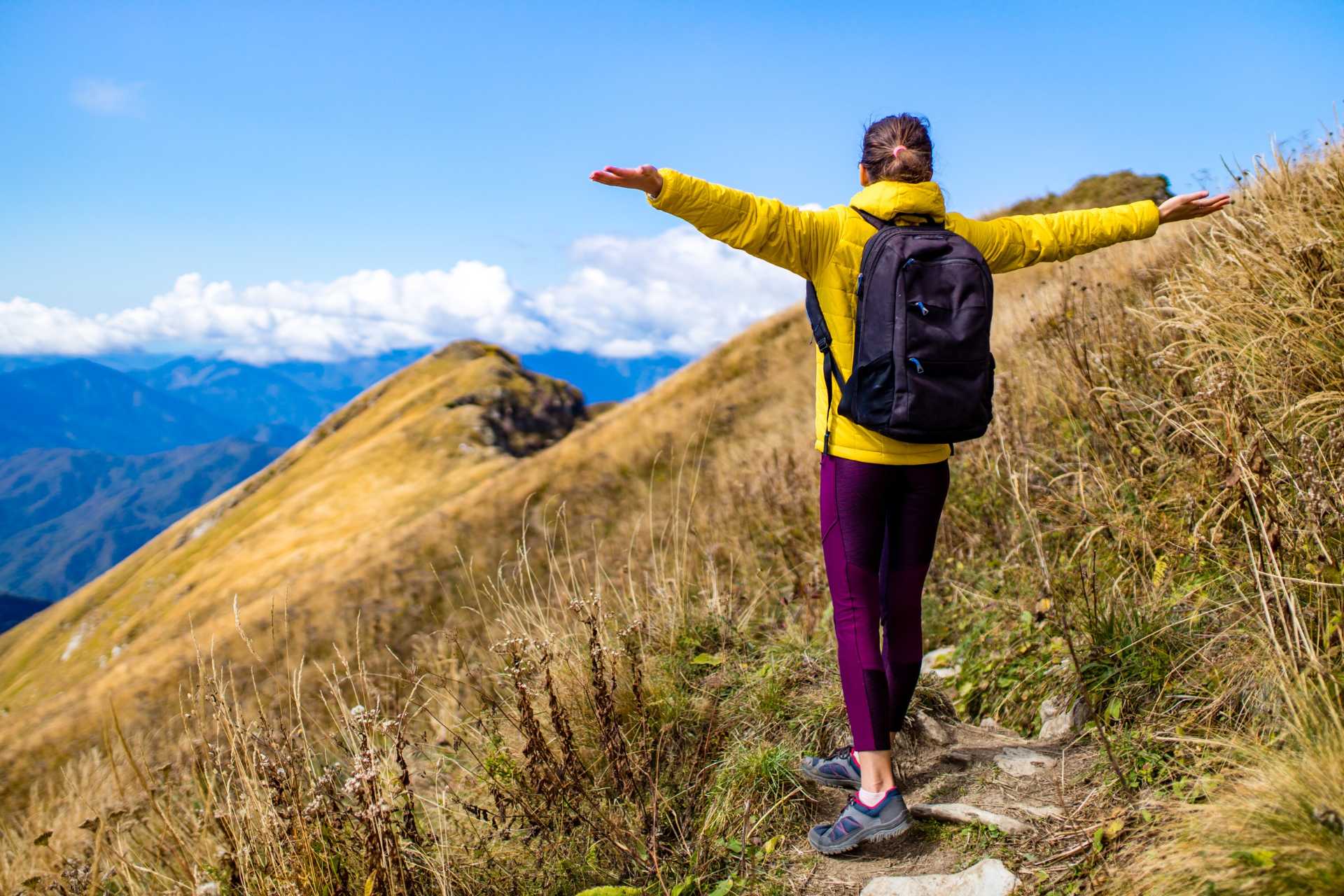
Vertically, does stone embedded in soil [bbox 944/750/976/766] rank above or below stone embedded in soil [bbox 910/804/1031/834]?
below

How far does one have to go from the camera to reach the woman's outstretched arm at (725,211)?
2.59 m

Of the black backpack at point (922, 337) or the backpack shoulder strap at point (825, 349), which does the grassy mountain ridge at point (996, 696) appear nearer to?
the black backpack at point (922, 337)

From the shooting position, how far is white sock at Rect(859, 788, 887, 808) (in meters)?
2.85

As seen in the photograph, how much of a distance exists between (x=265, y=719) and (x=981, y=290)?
10.1 feet

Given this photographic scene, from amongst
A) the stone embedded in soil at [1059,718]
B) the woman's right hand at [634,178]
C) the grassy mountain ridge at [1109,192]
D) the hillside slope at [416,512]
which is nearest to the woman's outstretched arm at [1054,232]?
the woman's right hand at [634,178]

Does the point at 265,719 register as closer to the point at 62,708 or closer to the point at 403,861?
the point at 403,861

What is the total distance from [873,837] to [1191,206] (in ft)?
9.86

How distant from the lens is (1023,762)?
3.25m

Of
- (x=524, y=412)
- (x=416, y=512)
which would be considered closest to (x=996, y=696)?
(x=416, y=512)

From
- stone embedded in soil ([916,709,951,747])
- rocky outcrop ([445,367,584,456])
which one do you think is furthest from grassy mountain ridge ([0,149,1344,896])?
rocky outcrop ([445,367,584,456])

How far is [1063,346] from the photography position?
20.6 ft

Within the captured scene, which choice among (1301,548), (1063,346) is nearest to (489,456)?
(1063,346)

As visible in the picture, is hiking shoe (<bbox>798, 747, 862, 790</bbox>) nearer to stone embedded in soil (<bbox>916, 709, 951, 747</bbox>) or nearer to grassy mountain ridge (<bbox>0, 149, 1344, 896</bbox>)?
grassy mountain ridge (<bbox>0, 149, 1344, 896</bbox>)

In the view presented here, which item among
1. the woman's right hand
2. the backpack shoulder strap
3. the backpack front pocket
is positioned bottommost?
the backpack front pocket
